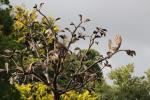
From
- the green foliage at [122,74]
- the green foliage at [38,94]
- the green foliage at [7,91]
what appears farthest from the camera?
the green foliage at [122,74]

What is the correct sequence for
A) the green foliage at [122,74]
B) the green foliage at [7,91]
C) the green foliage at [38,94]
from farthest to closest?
1. the green foliage at [122,74]
2. the green foliage at [38,94]
3. the green foliage at [7,91]

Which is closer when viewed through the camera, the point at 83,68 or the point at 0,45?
the point at 83,68

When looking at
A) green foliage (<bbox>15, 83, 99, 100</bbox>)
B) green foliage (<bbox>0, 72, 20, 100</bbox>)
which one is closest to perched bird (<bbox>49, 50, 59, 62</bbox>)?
green foliage (<bbox>0, 72, 20, 100</bbox>)

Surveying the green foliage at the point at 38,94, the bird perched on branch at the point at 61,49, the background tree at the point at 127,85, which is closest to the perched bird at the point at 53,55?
the bird perched on branch at the point at 61,49

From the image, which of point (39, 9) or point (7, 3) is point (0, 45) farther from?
point (39, 9)

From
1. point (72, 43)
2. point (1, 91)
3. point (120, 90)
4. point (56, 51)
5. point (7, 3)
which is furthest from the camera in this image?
point (120, 90)

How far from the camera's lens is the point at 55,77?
6910 mm

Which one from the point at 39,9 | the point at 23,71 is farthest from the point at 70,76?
the point at 39,9

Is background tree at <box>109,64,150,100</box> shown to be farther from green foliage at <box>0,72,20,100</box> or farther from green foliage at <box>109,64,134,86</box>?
green foliage at <box>0,72,20,100</box>

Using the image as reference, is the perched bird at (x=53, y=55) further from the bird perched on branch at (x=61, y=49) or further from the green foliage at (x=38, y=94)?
the green foliage at (x=38, y=94)

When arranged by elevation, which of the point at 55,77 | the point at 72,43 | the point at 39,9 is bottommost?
the point at 55,77

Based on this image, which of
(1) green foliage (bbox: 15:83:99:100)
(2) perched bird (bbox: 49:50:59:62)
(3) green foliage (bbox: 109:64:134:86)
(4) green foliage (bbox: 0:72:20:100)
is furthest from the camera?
(3) green foliage (bbox: 109:64:134:86)

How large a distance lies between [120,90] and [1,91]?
29935mm

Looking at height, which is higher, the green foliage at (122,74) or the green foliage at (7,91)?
the green foliage at (122,74)
